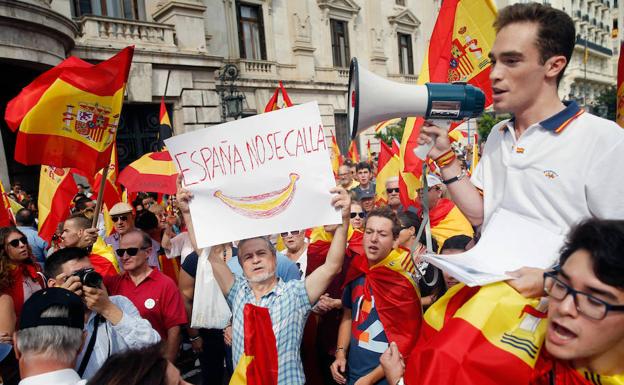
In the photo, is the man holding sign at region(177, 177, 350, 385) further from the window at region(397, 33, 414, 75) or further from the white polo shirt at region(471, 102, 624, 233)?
the window at region(397, 33, 414, 75)

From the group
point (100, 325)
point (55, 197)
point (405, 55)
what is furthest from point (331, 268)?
point (405, 55)

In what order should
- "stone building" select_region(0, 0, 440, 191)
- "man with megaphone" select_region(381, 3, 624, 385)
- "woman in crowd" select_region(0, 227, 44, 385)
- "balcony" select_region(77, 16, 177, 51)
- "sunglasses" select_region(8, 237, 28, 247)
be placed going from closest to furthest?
"man with megaphone" select_region(381, 3, 624, 385) → "woman in crowd" select_region(0, 227, 44, 385) → "sunglasses" select_region(8, 237, 28, 247) → "stone building" select_region(0, 0, 440, 191) → "balcony" select_region(77, 16, 177, 51)

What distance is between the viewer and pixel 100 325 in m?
2.34

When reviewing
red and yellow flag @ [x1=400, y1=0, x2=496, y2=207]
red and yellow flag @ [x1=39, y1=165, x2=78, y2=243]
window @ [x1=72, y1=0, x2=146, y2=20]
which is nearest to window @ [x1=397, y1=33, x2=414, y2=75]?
window @ [x1=72, y1=0, x2=146, y2=20]

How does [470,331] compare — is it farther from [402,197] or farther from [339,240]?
[402,197]

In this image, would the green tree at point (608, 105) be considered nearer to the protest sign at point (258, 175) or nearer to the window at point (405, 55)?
the window at point (405, 55)

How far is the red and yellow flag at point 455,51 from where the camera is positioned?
14.4ft

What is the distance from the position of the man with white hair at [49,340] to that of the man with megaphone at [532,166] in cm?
135

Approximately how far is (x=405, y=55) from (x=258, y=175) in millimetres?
22993

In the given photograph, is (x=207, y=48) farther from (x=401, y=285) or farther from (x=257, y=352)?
(x=257, y=352)

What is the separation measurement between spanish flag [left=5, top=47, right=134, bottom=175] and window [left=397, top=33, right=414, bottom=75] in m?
21.1

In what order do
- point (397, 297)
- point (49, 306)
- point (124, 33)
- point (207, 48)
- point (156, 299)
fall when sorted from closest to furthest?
point (49, 306) → point (397, 297) → point (156, 299) → point (124, 33) → point (207, 48)

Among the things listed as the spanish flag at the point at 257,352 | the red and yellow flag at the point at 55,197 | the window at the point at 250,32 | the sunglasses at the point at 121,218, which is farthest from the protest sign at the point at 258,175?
the window at the point at 250,32

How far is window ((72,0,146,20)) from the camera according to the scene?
11.8 m
